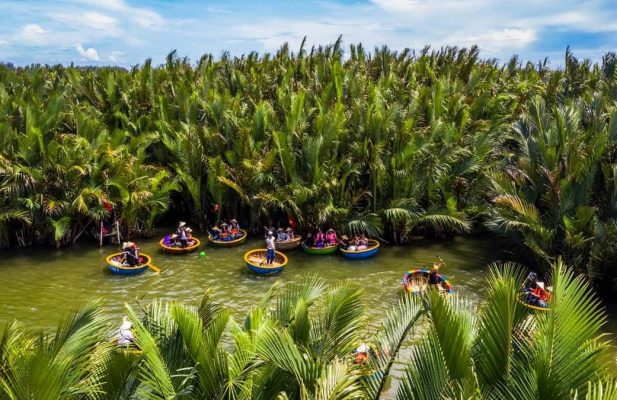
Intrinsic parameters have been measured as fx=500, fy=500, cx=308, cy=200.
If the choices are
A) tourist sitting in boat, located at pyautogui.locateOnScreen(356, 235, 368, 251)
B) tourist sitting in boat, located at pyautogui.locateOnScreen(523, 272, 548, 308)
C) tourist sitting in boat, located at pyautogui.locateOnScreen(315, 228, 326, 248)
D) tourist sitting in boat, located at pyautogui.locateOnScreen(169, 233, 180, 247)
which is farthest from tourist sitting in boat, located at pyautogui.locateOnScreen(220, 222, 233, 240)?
tourist sitting in boat, located at pyautogui.locateOnScreen(523, 272, 548, 308)

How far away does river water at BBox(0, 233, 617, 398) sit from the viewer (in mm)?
15617

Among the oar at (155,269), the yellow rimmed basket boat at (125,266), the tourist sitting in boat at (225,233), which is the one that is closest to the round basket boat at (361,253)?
the tourist sitting in boat at (225,233)

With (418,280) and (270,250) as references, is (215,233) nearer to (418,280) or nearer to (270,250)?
(270,250)

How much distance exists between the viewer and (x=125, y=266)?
691 inches

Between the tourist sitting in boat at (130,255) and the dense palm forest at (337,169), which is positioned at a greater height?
the dense palm forest at (337,169)

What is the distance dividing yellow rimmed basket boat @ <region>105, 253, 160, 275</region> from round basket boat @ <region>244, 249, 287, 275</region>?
3.34 m

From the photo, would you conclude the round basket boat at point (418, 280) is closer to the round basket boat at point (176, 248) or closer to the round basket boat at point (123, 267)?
the round basket boat at point (176, 248)

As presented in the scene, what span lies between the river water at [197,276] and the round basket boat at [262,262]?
0.85 feet

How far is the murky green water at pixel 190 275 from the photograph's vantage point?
1573cm

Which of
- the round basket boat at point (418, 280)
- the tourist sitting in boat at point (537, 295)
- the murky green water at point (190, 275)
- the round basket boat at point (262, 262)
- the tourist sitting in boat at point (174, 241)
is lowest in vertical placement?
the murky green water at point (190, 275)

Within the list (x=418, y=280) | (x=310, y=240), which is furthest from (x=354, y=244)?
(x=418, y=280)

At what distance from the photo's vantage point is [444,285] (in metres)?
15.4

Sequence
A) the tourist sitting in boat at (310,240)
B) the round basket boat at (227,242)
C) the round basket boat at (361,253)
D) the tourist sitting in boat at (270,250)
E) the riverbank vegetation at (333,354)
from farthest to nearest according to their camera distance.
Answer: the round basket boat at (227,242)
the tourist sitting in boat at (310,240)
the round basket boat at (361,253)
the tourist sitting in boat at (270,250)
the riverbank vegetation at (333,354)

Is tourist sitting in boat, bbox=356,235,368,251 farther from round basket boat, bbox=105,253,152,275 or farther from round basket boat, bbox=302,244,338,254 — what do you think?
Answer: round basket boat, bbox=105,253,152,275
